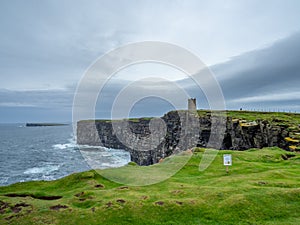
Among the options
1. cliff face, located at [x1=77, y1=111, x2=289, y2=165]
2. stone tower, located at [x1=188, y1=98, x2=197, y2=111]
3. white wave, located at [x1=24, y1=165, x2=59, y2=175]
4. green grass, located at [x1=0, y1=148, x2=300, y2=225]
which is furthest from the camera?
stone tower, located at [x1=188, y1=98, x2=197, y2=111]

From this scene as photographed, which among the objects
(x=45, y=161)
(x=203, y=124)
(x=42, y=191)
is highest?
(x=203, y=124)

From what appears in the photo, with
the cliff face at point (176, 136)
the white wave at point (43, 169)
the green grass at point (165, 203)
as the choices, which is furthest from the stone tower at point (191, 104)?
the green grass at point (165, 203)

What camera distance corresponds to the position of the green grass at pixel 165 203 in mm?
14688

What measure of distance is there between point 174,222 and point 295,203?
8.77 m

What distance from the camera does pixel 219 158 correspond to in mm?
32375

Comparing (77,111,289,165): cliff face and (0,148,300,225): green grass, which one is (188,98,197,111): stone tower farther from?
(0,148,300,225): green grass

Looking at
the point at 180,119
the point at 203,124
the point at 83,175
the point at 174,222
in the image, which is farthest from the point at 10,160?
the point at 174,222

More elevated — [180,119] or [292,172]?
[180,119]

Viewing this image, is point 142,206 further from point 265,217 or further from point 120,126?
point 120,126

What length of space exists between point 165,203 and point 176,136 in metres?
81.9

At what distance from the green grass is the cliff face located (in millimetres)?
42223

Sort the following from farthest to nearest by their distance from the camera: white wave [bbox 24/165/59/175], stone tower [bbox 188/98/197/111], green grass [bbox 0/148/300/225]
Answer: stone tower [bbox 188/98/197/111] → white wave [bbox 24/165/59/175] → green grass [bbox 0/148/300/225]

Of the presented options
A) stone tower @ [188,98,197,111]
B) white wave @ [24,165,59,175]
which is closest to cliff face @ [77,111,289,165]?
stone tower @ [188,98,197,111]

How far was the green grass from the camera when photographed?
1469 cm
